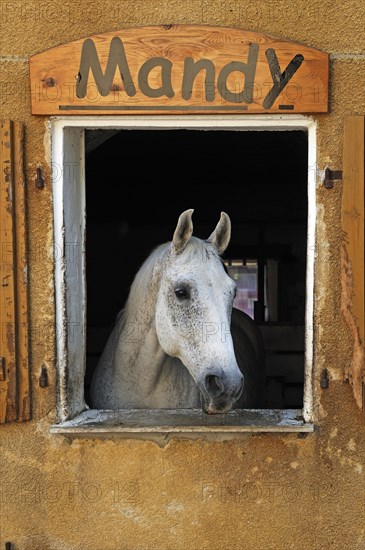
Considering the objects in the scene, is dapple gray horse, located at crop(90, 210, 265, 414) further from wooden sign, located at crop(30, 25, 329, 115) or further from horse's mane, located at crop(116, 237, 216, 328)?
wooden sign, located at crop(30, 25, 329, 115)

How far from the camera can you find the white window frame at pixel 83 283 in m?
3.32

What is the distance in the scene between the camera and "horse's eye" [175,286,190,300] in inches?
128

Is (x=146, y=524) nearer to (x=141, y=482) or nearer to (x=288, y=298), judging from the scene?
(x=141, y=482)

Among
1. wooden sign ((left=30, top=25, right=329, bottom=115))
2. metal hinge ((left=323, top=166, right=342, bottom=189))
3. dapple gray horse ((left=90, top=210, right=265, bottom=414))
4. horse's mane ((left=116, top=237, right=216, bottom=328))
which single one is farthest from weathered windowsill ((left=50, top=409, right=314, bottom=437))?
wooden sign ((left=30, top=25, right=329, bottom=115))

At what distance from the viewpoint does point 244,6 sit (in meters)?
3.29

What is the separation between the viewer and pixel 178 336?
330 centimetres

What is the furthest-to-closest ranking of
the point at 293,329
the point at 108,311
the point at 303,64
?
the point at 108,311 → the point at 293,329 → the point at 303,64

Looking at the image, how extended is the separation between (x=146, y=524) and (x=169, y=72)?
2.35 meters

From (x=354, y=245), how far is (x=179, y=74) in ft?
4.00

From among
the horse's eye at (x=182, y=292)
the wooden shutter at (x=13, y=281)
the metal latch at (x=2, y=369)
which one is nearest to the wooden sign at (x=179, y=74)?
the wooden shutter at (x=13, y=281)

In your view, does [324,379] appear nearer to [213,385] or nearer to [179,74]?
[213,385]

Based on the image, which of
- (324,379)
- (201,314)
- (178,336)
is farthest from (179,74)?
(324,379)

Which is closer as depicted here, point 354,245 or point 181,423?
point 354,245

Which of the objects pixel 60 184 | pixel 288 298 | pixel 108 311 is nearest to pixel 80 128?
pixel 60 184
